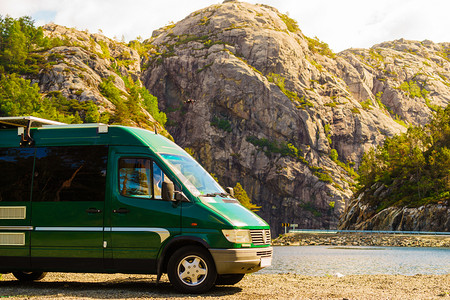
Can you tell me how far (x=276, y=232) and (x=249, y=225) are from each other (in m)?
150

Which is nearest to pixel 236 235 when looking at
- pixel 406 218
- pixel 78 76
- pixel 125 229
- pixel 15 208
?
pixel 125 229

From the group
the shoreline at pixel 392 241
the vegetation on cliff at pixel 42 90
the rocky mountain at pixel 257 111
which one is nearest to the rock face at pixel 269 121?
the rocky mountain at pixel 257 111

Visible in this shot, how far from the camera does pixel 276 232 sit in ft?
516

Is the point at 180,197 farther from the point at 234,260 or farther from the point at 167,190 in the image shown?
the point at 234,260

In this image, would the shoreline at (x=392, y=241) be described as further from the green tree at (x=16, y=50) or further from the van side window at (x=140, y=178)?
the green tree at (x=16, y=50)

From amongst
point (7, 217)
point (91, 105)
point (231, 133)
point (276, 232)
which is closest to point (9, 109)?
point (91, 105)

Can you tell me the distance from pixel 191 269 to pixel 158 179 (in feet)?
7.22

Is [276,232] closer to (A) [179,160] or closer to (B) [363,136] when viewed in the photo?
(B) [363,136]

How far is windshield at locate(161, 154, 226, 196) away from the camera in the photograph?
1098cm

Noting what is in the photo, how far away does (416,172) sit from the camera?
91938 millimetres

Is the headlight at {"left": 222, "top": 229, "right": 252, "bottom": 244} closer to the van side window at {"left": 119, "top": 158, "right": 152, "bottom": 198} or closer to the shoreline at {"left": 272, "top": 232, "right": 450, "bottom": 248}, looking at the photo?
the van side window at {"left": 119, "top": 158, "right": 152, "bottom": 198}

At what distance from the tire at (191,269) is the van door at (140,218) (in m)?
0.46

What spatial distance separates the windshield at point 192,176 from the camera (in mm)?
10979

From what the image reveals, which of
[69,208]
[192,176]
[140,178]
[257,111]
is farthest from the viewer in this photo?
Result: [257,111]
